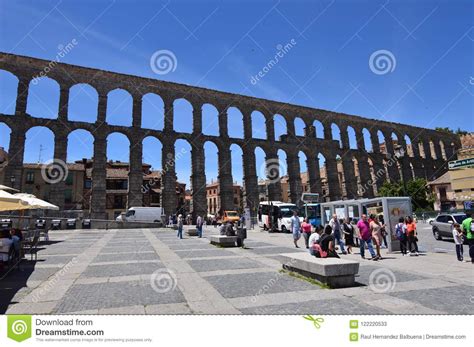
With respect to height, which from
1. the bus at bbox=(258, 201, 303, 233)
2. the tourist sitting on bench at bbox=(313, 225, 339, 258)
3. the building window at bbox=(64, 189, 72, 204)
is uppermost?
the building window at bbox=(64, 189, 72, 204)

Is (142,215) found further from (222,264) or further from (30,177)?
(30,177)

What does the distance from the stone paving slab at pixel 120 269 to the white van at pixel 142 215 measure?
26.2 metres

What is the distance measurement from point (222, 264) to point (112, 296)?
444 cm

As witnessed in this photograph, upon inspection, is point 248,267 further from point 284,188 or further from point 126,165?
point 284,188

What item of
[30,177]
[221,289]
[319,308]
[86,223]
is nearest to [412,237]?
[319,308]

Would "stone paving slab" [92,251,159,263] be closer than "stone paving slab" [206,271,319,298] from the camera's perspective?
No

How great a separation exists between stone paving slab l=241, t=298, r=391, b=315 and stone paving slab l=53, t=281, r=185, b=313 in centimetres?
165

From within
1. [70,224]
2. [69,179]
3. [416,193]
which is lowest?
[70,224]

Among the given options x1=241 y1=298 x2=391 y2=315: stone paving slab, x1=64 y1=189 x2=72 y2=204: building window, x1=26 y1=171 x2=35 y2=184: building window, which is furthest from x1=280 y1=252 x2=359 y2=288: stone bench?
x1=26 y1=171 x2=35 y2=184: building window

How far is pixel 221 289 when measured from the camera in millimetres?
6688

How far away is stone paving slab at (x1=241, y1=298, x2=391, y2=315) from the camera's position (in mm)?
5113

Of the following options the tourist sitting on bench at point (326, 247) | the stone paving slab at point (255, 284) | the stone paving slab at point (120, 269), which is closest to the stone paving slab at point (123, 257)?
the stone paving slab at point (120, 269)

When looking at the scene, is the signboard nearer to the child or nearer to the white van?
the child
